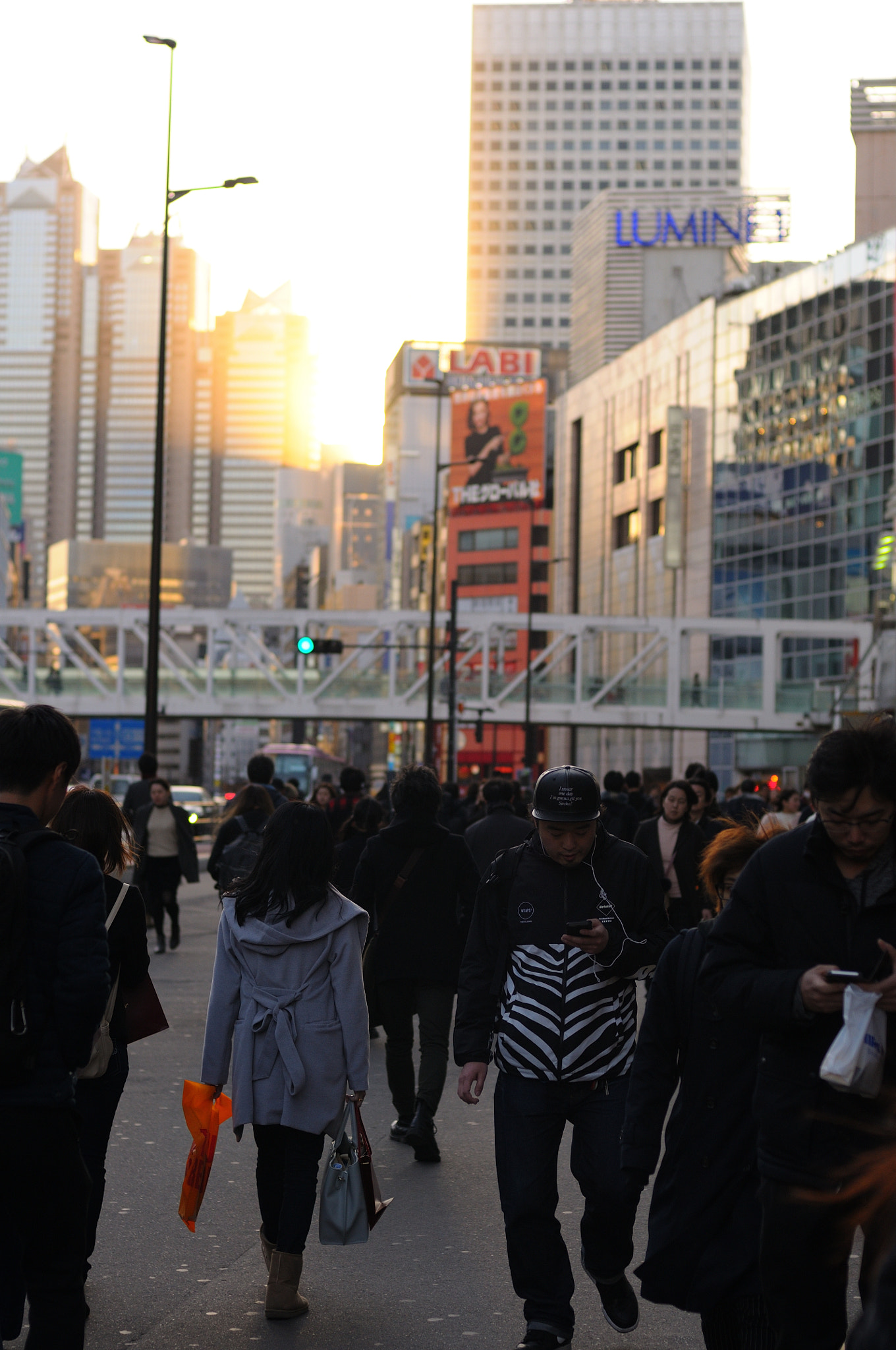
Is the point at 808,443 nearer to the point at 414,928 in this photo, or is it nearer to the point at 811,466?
the point at 811,466

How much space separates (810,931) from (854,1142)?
45cm

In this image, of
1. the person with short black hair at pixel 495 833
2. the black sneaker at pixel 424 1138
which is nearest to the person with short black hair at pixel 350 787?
the person with short black hair at pixel 495 833

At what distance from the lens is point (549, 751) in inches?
4080

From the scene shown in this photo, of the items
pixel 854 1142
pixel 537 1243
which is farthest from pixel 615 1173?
pixel 854 1142

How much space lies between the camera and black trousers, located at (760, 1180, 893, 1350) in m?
3.60

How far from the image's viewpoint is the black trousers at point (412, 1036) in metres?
8.58

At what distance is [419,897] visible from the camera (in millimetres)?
8609

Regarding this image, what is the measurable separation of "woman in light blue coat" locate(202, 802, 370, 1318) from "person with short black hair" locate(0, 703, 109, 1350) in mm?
1646

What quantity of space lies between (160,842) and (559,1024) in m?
12.6

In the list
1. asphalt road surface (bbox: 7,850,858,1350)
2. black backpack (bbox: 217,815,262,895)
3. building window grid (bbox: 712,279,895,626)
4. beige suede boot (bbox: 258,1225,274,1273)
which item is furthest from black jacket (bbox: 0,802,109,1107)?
building window grid (bbox: 712,279,895,626)

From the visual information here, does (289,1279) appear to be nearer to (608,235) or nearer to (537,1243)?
(537,1243)

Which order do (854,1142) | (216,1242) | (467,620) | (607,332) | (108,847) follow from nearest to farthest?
(854,1142) < (108,847) < (216,1242) < (467,620) < (607,332)

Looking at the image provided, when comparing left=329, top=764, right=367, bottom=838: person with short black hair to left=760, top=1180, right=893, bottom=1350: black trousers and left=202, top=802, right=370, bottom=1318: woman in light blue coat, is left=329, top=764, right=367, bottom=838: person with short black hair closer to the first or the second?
left=202, top=802, right=370, bottom=1318: woman in light blue coat

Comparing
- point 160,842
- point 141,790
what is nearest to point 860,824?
point 160,842
